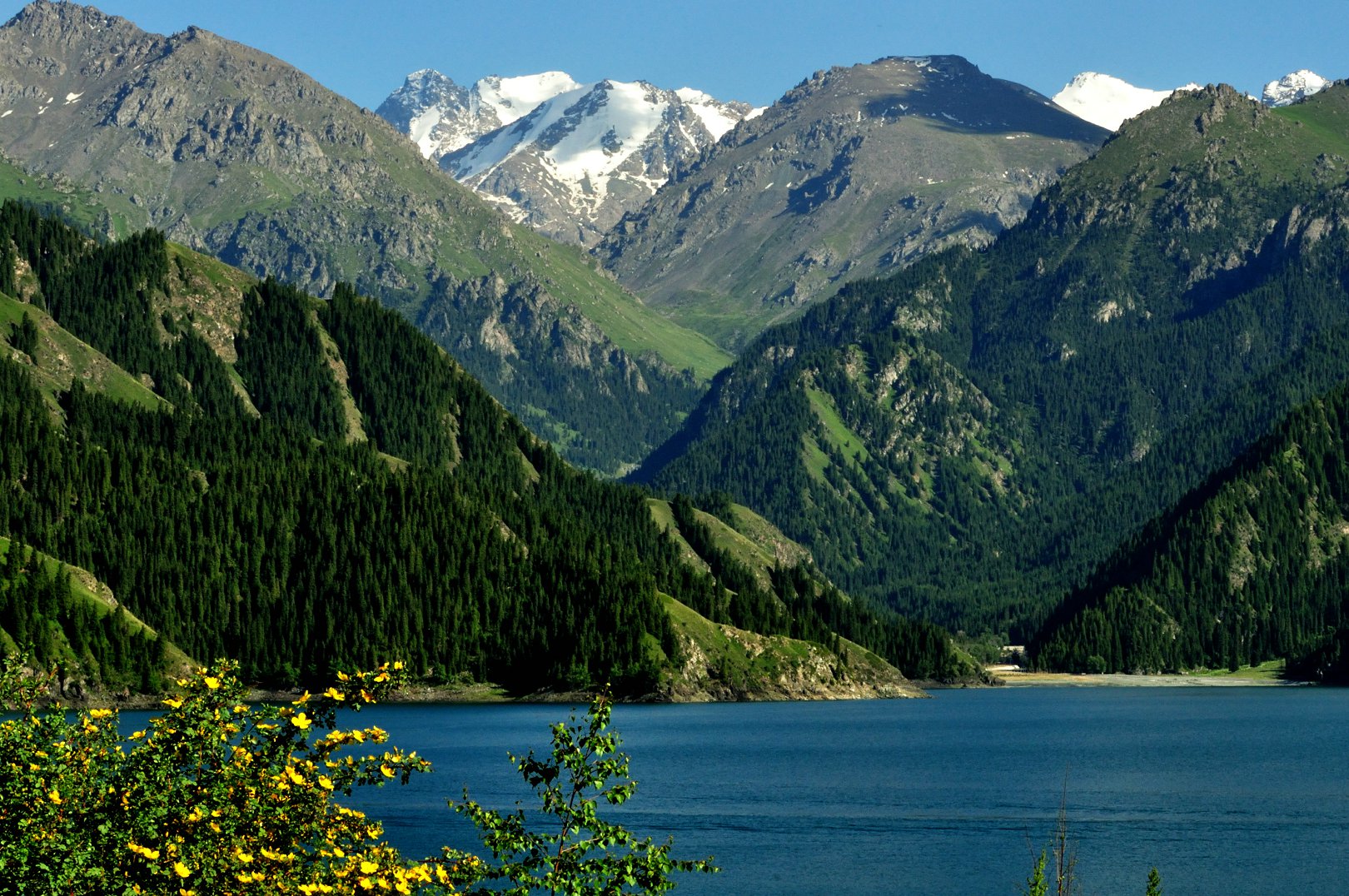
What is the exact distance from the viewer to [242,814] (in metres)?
38.3

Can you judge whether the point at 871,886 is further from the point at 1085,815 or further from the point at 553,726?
the point at 553,726

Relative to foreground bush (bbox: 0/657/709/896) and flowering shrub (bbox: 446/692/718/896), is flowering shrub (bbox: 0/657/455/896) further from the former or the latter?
flowering shrub (bbox: 446/692/718/896)

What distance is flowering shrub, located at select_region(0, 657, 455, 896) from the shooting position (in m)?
36.8

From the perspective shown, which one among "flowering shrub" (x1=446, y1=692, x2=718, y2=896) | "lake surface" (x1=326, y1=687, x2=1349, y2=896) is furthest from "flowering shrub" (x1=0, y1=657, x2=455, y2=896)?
"lake surface" (x1=326, y1=687, x2=1349, y2=896)

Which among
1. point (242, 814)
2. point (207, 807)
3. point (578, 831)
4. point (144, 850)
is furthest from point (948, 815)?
point (144, 850)

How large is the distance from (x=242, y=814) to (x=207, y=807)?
2.39 ft

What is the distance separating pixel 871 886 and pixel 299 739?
245 feet

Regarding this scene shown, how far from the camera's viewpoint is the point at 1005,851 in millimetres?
123812

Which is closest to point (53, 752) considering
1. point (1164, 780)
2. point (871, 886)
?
point (871, 886)

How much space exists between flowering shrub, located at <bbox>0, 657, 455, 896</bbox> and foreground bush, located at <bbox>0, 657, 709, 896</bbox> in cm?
3

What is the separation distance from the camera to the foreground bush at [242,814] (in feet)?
121

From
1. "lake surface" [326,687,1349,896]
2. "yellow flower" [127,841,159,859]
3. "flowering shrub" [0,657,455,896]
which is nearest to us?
"yellow flower" [127,841,159,859]

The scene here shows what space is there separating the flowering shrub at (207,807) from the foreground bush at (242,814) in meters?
0.03

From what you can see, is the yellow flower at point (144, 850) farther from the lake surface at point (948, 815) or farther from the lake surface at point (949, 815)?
the lake surface at point (948, 815)
